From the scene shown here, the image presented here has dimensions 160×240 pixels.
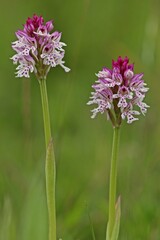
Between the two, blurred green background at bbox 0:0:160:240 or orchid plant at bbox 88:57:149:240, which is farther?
blurred green background at bbox 0:0:160:240

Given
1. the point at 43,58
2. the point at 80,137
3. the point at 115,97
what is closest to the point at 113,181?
the point at 115,97

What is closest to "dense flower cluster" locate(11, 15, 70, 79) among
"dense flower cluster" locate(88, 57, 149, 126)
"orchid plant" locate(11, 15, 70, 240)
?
"orchid plant" locate(11, 15, 70, 240)

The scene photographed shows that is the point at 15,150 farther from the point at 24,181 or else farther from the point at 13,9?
the point at 13,9

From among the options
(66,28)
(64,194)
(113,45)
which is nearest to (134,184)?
(64,194)

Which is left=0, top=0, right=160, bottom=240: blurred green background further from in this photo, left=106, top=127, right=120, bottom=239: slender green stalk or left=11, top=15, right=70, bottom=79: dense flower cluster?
left=11, top=15, right=70, bottom=79: dense flower cluster

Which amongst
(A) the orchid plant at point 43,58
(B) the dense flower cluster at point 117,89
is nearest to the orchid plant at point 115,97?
(B) the dense flower cluster at point 117,89

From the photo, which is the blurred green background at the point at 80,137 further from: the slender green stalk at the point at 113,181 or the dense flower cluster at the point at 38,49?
the dense flower cluster at the point at 38,49
